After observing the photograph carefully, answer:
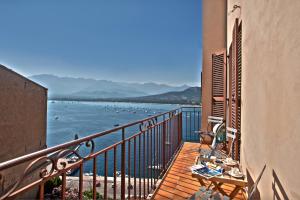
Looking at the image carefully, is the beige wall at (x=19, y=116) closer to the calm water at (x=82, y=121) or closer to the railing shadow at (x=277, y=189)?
the calm water at (x=82, y=121)

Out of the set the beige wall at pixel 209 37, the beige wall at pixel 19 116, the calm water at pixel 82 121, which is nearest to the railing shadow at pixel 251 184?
the calm water at pixel 82 121

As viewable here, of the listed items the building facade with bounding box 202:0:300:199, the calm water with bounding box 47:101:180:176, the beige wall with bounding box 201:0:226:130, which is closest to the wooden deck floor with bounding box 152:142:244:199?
the building facade with bounding box 202:0:300:199

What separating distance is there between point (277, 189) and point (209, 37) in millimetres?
5757

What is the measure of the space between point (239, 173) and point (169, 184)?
45.4 inches

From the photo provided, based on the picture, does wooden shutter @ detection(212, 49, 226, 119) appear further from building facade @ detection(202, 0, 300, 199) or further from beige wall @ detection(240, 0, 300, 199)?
beige wall @ detection(240, 0, 300, 199)

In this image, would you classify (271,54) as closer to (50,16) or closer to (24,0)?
(24,0)

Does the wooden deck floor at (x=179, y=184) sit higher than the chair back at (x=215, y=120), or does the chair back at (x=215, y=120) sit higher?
the chair back at (x=215, y=120)

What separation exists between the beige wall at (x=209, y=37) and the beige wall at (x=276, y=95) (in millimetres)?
3987

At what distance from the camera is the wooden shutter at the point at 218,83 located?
5417 mm

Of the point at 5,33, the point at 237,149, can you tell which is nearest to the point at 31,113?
the point at 237,149

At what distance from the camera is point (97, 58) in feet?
277

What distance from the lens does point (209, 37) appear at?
6.48 metres

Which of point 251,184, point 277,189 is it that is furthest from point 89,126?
point 277,189

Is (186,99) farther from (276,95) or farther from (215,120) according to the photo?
(276,95)
